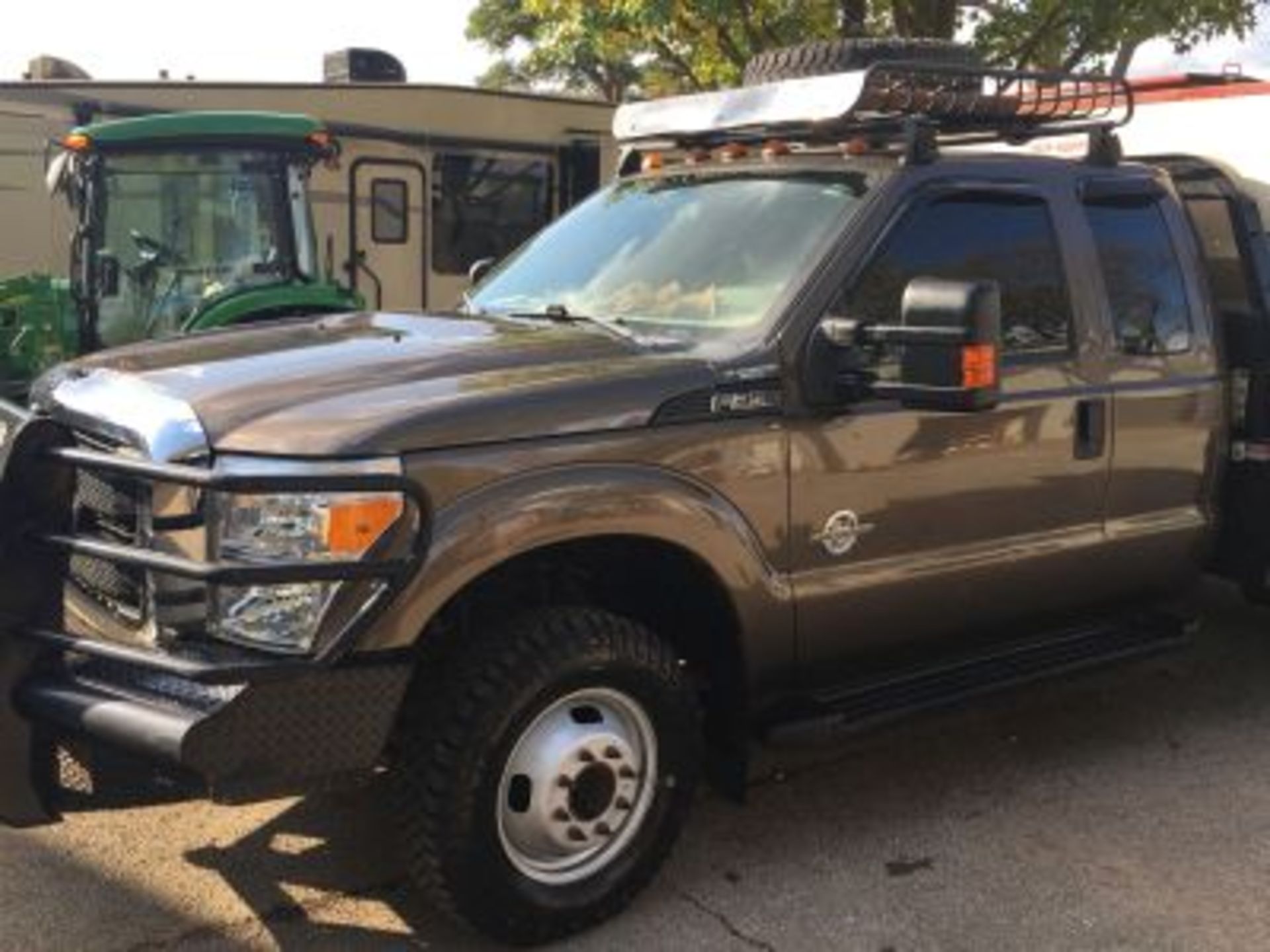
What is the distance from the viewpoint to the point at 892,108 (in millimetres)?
4828

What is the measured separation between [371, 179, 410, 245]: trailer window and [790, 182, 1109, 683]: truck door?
8778mm

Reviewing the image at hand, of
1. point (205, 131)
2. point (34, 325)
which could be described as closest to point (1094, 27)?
point (205, 131)

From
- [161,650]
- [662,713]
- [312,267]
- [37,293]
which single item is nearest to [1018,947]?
[662,713]

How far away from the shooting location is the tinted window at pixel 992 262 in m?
4.41

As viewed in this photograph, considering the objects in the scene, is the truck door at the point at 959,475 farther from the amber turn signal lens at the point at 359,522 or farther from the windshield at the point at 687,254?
the amber turn signal lens at the point at 359,522

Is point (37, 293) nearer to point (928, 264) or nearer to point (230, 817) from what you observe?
point (230, 817)

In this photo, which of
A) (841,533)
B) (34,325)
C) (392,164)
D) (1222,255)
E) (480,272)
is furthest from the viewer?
(392,164)

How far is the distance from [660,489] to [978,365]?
0.82m

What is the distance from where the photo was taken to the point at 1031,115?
5.30 m

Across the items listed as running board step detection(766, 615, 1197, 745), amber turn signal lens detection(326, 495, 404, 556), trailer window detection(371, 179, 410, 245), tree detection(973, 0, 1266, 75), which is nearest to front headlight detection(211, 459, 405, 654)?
amber turn signal lens detection(326, 495, 404, 556)

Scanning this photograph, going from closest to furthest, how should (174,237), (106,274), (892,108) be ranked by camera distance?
Answer: (892,108), (106,274), (174,237)

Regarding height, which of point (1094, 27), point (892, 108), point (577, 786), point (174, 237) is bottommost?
point (577, 786)

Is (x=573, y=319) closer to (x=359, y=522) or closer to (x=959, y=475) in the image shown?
(x=959, y=475)

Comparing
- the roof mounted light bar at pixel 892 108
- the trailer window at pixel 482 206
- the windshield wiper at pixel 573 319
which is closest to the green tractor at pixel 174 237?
the trailer window at pixel 482 206
